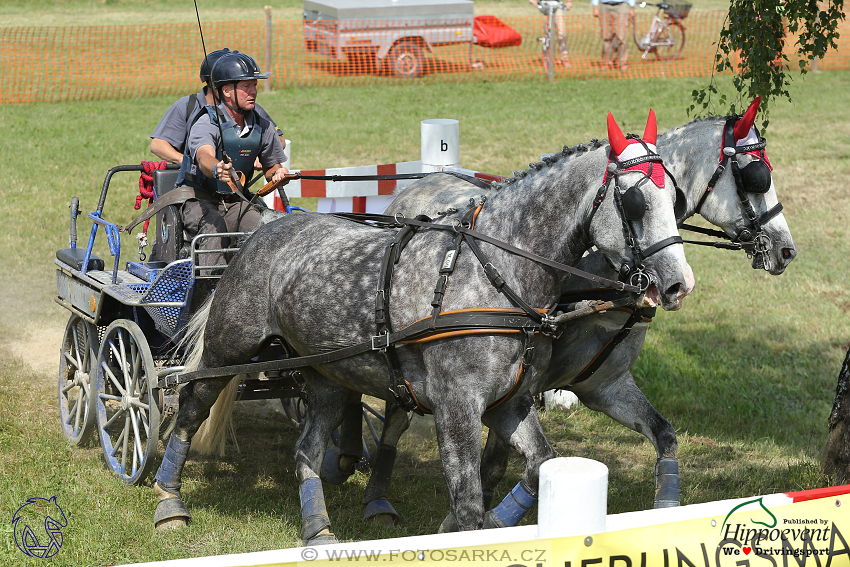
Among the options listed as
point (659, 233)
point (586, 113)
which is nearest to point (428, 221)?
point (659, 233)

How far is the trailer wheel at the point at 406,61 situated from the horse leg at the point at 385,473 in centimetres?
1583

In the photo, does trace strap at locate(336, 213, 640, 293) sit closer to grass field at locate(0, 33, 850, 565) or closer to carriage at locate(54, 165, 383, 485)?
carriage at locate(54, 165, 383, 485)

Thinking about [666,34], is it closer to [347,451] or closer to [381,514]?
[347,451]

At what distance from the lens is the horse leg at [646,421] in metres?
4.47

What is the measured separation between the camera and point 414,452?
6.04 meters

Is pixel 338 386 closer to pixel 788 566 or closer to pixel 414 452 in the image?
pixel 414 452

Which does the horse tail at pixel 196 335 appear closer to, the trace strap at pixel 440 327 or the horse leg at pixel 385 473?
the trace strap at pixel 440 327

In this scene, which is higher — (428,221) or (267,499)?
(428,221)

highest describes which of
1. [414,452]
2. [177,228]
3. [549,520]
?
[177,228]

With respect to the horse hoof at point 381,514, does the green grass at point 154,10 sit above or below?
above

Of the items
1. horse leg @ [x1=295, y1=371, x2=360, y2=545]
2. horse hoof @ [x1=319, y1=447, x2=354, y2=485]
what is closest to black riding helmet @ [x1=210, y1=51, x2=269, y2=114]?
horse leg @ [x1=295, y1=371, x2=360, y2=545]

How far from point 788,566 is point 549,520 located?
81 cm

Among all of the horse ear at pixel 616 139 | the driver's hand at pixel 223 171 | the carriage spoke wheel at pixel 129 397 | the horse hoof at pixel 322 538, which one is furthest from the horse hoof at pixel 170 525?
the horse ear at pixel 616 139

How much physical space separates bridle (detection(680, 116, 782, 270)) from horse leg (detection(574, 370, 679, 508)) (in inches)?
36.1
